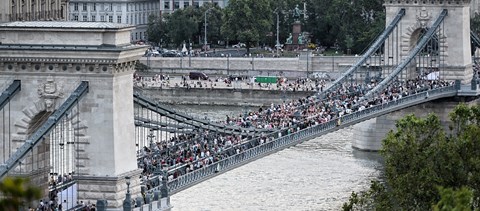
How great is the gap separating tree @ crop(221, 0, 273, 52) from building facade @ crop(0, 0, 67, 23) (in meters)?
49.4

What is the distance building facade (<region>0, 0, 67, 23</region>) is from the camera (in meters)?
86.2

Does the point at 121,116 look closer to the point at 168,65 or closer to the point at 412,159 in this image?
the point at 412,159

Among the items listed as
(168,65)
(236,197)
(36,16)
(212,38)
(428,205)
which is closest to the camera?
(428,205)

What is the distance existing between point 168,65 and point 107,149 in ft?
254

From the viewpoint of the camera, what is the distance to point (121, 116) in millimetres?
63500

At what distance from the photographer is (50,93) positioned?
6269 cm

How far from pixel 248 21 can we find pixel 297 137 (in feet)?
213

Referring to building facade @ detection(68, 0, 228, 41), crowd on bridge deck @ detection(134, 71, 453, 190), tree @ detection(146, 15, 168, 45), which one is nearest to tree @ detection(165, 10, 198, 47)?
tree @ detection(146, 15, 168, 45)

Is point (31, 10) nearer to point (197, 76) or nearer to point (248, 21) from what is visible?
point (197, 76)

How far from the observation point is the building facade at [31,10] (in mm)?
Result: 86188

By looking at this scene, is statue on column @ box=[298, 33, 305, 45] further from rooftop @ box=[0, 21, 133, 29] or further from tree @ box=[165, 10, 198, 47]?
rooftop @ box=[0, 21, 133, 29]

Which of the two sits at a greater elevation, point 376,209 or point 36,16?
point 36,16

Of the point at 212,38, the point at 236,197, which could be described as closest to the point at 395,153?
the point at 236,197

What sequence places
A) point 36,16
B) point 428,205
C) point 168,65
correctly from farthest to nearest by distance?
point 168,65, point 36,16, point 428,205
